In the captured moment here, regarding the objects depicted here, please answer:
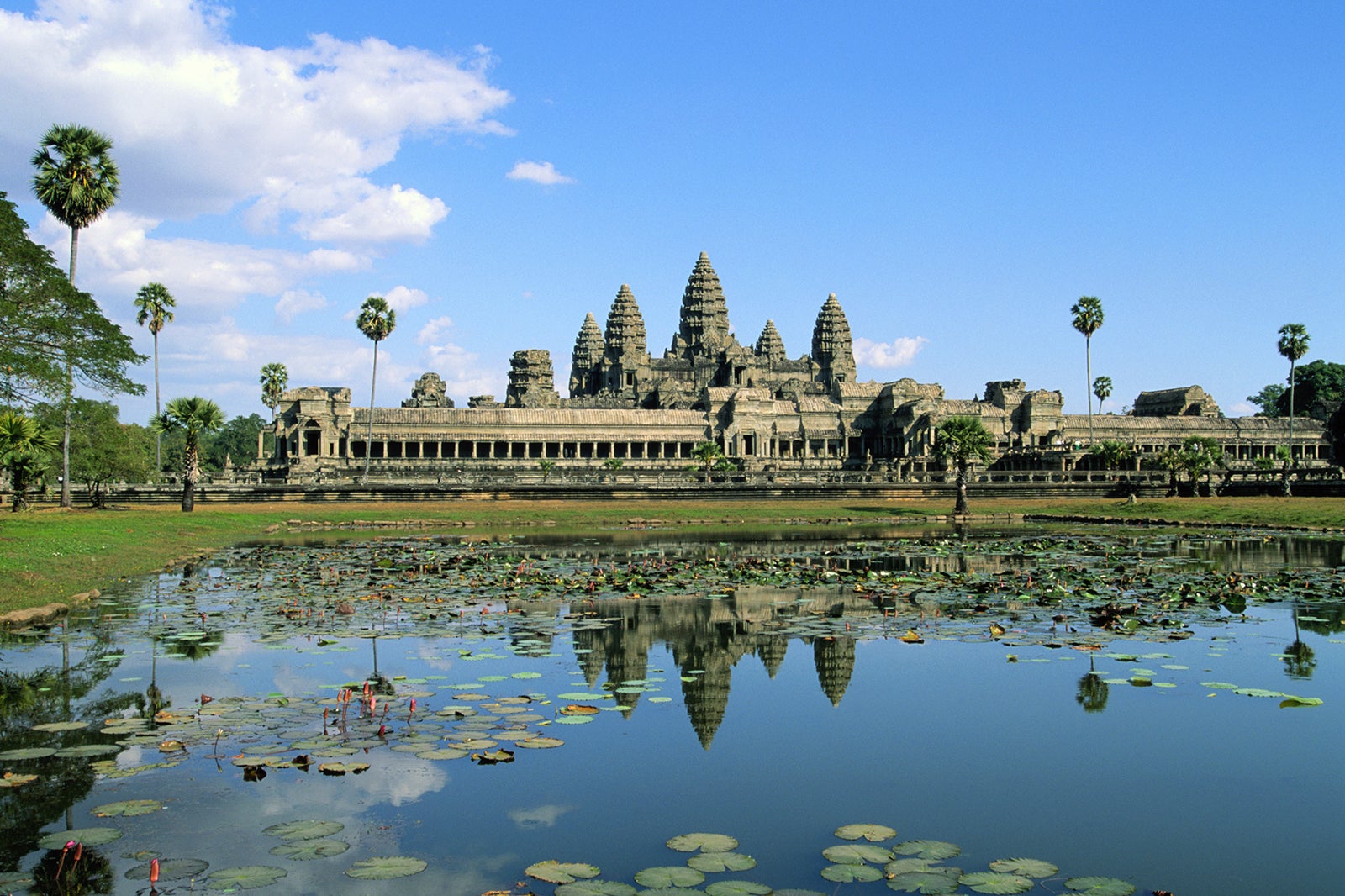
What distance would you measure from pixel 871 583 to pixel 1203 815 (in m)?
15.3

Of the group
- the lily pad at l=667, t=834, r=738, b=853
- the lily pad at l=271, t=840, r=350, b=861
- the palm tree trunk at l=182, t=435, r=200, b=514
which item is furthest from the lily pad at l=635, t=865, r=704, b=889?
the palm tree trunk at l=182, t=435, r=200, b=514

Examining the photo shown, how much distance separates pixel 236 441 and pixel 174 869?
191458 mm

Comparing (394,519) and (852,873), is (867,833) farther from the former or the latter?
(394,519)

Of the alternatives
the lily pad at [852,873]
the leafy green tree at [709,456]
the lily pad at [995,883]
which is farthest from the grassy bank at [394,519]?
the leafy green tree at [709,456]

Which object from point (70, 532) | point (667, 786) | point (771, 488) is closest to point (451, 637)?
point (667, 786)

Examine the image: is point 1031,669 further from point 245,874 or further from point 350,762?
point 245,874

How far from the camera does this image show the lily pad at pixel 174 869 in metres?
7.84

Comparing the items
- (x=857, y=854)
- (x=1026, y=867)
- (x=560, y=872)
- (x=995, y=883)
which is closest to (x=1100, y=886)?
(x=1026, y=867)

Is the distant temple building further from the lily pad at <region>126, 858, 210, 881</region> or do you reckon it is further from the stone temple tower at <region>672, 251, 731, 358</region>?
the lily pad at <region>126, 858, 210, 881</region>

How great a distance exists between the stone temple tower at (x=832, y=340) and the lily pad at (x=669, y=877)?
15497 cm

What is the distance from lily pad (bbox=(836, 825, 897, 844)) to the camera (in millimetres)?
8656

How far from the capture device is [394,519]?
178 ft

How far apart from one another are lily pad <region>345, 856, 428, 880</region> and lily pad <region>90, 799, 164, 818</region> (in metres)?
2.18

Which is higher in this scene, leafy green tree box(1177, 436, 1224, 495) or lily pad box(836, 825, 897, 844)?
leafy green tree box(1177, 436, 1224, 495)
